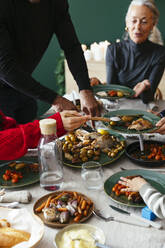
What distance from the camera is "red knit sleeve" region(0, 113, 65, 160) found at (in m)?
1.29

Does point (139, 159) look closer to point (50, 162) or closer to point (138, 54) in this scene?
point (50, 162)

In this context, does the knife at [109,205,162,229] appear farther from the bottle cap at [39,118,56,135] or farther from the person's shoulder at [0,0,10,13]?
the person's shoulder at [0,0,10,13]

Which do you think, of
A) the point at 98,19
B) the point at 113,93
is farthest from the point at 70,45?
the point at 98,19

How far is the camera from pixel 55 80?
4621 mm

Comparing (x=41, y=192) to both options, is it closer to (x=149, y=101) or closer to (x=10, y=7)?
(x=10, y=7)

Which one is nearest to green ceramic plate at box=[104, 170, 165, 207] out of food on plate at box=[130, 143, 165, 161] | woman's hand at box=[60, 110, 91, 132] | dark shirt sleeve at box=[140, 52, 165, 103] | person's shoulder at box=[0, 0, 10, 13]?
food on plate at box=[130, 143, 165, 161]

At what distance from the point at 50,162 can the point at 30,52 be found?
0.94m

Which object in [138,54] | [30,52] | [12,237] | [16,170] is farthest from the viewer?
[138,54]

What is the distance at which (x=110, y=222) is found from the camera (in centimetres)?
107

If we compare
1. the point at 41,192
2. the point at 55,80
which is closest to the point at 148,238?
the point at 41,192

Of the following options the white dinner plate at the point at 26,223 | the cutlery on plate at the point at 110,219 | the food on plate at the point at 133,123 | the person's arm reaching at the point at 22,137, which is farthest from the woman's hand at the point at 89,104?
the white dinner plate at the point at 26,223

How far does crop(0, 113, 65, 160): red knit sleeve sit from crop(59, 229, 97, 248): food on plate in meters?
0.46

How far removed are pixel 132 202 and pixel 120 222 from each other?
0.11 metres

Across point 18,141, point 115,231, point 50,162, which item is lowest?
point 115,231
